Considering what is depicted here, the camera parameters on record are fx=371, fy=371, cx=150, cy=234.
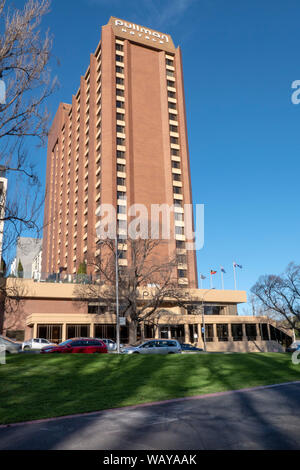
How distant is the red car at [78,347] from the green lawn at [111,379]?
7.53 m

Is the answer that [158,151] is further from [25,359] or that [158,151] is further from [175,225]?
[25,359]

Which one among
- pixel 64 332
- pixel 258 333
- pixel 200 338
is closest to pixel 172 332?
pixel 200 338

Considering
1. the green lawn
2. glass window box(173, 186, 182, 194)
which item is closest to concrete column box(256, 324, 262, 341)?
glass window box(173, 186, 182, 194)

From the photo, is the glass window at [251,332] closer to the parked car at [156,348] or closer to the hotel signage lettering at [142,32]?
the parked car at [156,348]

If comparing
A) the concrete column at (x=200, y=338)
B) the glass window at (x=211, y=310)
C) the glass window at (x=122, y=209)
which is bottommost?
the concrete column at (x=200, y=338)

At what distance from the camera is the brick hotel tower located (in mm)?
64250

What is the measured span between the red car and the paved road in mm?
17793

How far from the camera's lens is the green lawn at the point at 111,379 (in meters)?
9.96

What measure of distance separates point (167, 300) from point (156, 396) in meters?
43.2

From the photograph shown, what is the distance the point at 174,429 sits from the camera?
7.07 m

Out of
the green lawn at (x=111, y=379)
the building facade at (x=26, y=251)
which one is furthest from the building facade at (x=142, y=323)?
the green lawn at (x=111, y=379)

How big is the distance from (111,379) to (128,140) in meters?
57.4

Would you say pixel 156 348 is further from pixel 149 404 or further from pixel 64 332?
pixel 64 332

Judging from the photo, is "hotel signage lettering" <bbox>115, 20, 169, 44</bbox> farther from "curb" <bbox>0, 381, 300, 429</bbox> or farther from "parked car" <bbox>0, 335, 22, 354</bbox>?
"curb" <bbox>0, 381, 300, 429</bbox>
